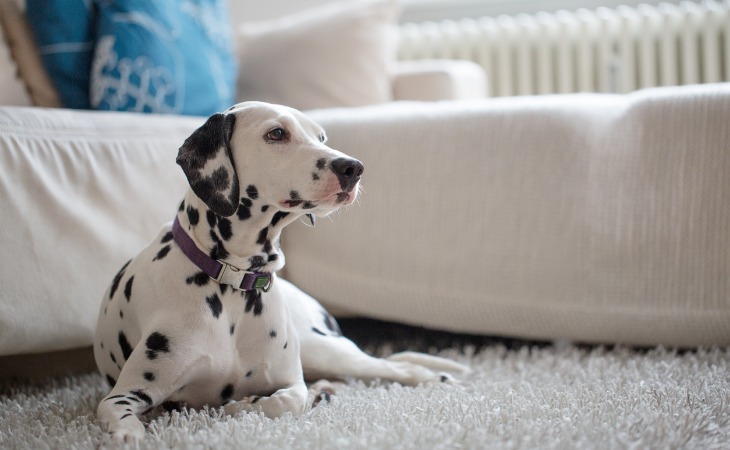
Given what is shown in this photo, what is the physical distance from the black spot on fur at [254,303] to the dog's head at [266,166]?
6.4 inches

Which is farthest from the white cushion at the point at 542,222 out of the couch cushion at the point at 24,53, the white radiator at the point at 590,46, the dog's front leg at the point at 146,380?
the white radiator at the point at 590,46

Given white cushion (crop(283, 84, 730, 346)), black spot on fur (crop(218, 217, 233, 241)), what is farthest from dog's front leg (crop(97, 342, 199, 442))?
white cushion (crop(283, 84, 730, 346))

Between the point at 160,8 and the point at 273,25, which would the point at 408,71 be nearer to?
the point at 273,25

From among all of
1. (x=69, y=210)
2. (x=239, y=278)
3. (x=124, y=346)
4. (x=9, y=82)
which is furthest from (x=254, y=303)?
(x=9, y=82)

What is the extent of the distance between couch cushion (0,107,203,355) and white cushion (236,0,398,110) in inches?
39.0

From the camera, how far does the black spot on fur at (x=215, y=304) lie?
1.32 m

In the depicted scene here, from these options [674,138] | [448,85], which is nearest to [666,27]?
[448,85]

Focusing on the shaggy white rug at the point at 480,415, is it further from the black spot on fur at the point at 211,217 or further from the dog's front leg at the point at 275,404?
the black spot on fur at the point at 211,217

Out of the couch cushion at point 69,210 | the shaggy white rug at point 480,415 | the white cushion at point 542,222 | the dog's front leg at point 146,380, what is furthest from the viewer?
the white cushion at point 542,222

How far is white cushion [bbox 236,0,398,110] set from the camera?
287 centimetres

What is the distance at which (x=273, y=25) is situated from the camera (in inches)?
123

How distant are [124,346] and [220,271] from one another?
25cm

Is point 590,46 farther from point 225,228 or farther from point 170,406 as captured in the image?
point 170,406

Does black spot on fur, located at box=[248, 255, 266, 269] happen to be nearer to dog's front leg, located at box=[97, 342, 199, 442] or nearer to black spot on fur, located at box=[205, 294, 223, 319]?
black spot on fur, located at box=[205, 294, 223, 319]
